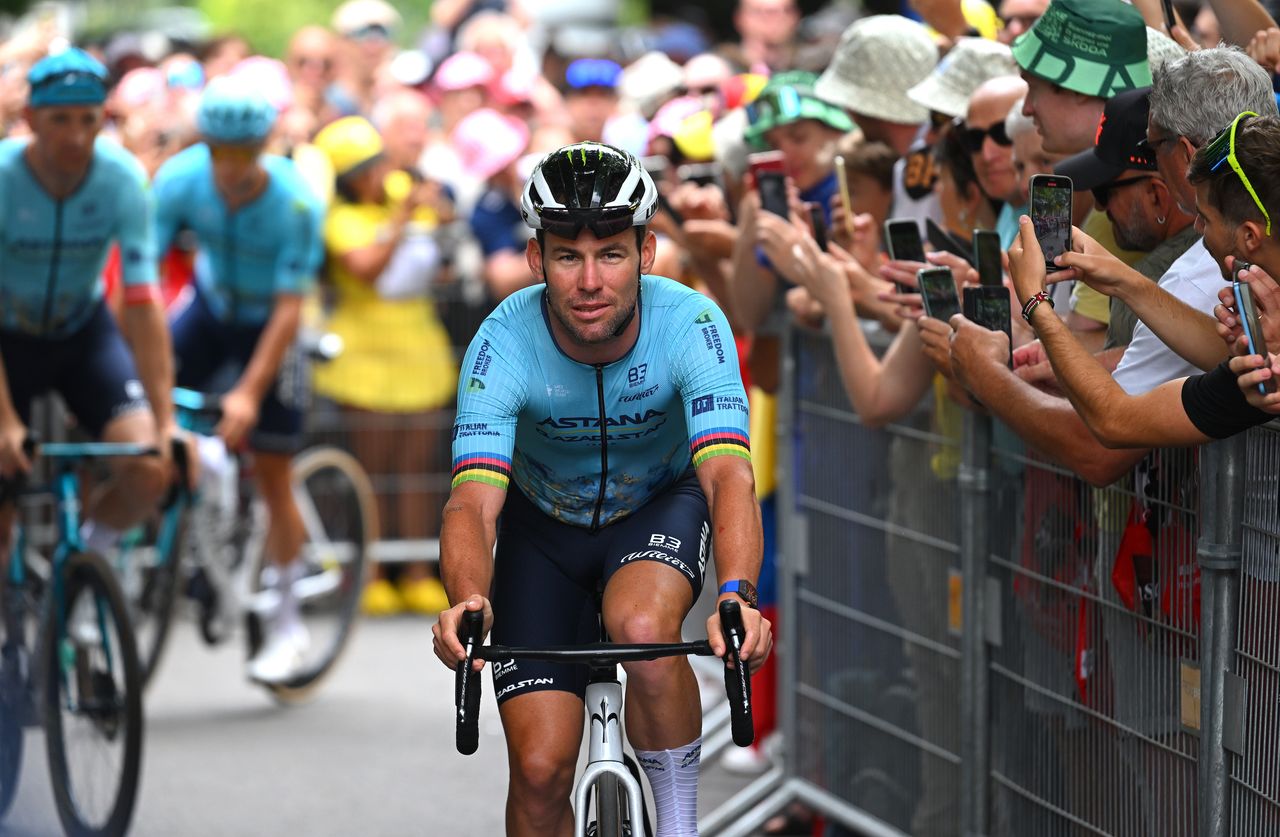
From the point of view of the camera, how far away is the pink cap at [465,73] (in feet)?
42.3

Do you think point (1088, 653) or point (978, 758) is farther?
point (978, 758)

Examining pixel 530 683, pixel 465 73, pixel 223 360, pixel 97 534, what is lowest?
pixel 97 534

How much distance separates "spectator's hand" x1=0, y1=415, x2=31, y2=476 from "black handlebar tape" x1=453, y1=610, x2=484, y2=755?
3480 mm

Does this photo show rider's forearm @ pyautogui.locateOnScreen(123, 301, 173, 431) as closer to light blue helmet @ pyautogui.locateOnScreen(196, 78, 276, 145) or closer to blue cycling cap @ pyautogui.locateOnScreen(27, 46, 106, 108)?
blue cycling cap @ pyautogui.locateOnScreen(27, 46, 106, 108)

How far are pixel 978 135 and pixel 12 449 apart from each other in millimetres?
3655

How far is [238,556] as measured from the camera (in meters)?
9.69

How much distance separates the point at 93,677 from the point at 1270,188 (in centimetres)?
464

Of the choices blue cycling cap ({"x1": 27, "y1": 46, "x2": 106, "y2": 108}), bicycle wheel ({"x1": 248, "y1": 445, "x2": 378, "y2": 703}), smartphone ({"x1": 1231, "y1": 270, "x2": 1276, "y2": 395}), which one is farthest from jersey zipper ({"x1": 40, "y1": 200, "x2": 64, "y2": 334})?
smartphone ({"x1": 1231, "y1": 270, "x2": 1276, "y2": 395})

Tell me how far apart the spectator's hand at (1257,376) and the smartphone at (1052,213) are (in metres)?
0.70

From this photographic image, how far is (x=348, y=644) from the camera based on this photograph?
9.91m

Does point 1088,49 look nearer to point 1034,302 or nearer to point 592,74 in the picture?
point 1034,302

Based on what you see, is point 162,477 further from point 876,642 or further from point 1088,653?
point 1088,653

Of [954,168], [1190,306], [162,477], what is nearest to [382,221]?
[162,477]

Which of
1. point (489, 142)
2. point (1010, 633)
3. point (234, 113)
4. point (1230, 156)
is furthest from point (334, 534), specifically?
Result: point (1230, 156)
